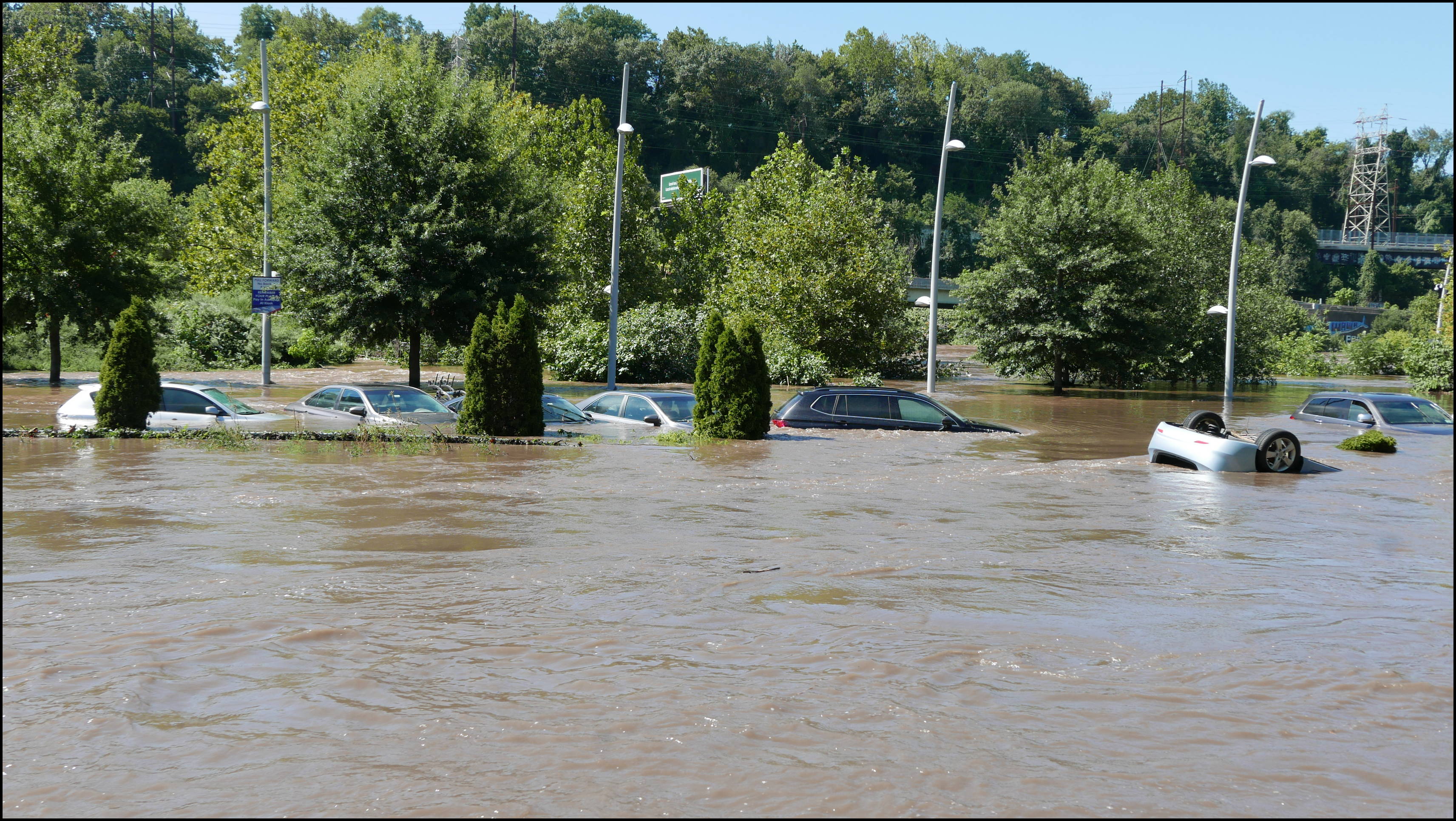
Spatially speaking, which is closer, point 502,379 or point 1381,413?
point 502,379

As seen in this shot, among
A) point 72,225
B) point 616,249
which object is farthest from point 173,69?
point 616,249

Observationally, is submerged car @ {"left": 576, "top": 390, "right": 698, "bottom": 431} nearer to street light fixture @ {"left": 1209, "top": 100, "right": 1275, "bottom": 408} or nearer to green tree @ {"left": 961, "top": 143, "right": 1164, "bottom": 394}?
street light fixture @ {"left": 1209, "top": 100, "right": 1275, "bottom": 408}

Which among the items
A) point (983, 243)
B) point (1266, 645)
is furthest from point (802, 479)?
point (983, 243)

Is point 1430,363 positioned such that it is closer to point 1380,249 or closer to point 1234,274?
point 1234,274

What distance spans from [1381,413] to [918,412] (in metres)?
10.9

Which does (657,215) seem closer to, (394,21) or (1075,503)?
(1075,503)

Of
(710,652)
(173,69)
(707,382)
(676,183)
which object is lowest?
(710,652)

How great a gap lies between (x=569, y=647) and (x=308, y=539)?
176 inches

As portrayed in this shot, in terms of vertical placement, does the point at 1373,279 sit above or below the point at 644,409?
above

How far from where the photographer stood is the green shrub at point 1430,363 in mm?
36312

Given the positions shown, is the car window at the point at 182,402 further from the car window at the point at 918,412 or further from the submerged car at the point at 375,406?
the car window at the point at 918,412

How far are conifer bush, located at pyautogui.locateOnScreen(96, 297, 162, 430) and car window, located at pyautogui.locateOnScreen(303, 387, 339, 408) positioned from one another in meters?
3.45

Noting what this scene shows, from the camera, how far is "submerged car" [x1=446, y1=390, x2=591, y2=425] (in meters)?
21.8

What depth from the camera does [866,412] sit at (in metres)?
21.4
